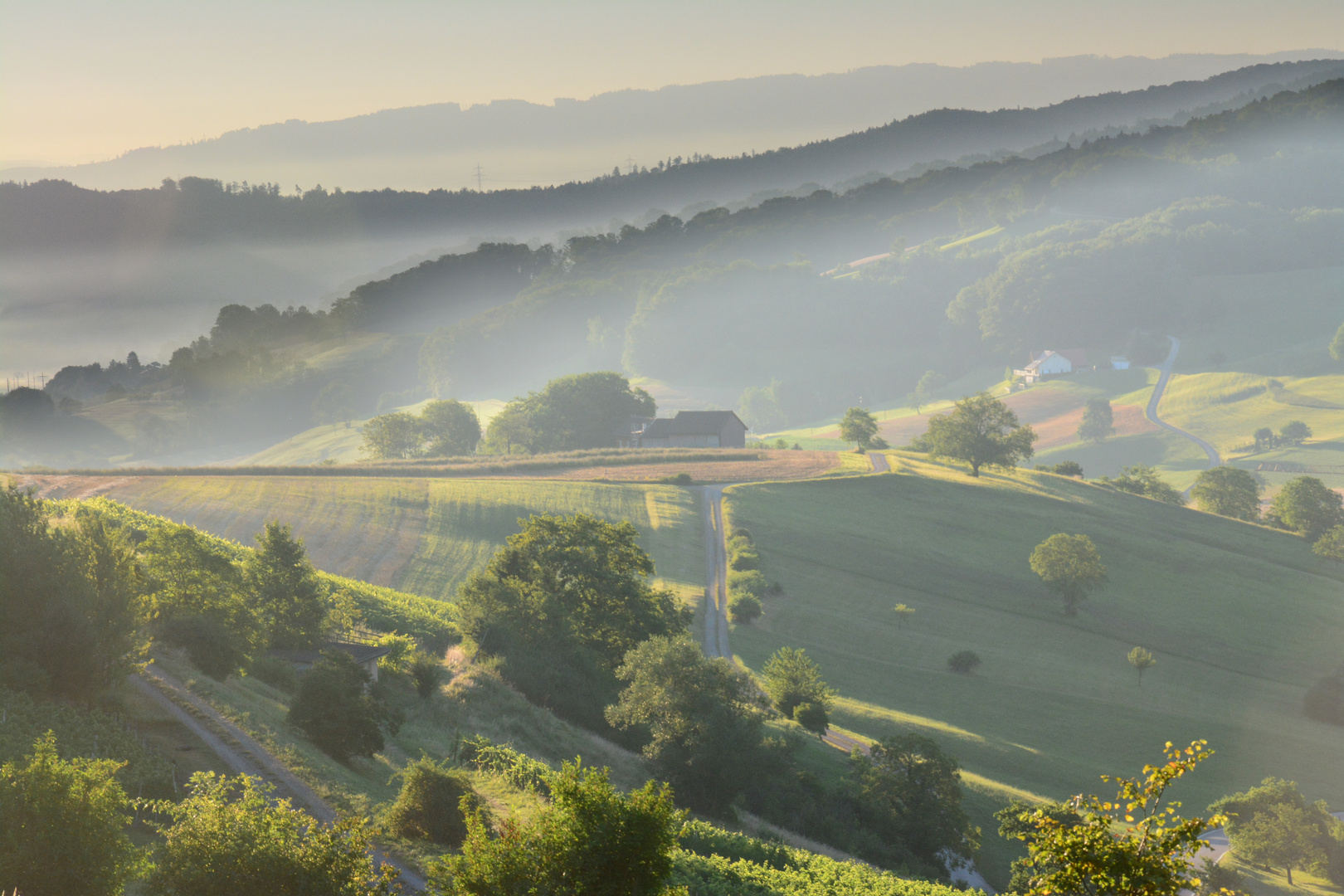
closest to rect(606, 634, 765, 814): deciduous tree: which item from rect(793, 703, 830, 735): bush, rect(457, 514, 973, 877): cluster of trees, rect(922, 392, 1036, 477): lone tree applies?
rect(457, 514, 973, 877): cluster of trees

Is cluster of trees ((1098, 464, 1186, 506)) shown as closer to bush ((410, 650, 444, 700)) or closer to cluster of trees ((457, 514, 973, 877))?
cluster of trees ((457, 514, 973, 877))

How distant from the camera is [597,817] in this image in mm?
12531

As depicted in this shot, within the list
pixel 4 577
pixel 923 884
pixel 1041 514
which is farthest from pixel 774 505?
pixel 4 577

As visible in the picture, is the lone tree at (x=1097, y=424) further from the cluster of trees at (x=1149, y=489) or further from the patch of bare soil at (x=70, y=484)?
the patch of bare soil at (x=70, y=484)

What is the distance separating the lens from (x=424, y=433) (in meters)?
142

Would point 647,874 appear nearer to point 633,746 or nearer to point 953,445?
point 633,746

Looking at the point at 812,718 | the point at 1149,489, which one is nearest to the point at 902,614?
the point at 812,718

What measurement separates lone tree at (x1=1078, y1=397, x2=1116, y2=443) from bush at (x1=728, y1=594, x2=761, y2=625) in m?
129

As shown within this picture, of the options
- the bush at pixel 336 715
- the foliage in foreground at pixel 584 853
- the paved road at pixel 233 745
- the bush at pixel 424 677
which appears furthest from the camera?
the bush at pixel 424 677

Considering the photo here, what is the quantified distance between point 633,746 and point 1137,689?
3702cm

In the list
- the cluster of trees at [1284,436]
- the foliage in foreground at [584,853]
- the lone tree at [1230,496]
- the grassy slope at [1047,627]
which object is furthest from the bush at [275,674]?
the cluster of trees at [1284,436]

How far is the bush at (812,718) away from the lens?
43.2m

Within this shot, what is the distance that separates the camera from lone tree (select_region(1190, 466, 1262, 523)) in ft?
315

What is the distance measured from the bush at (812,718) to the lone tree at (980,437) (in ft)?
192
